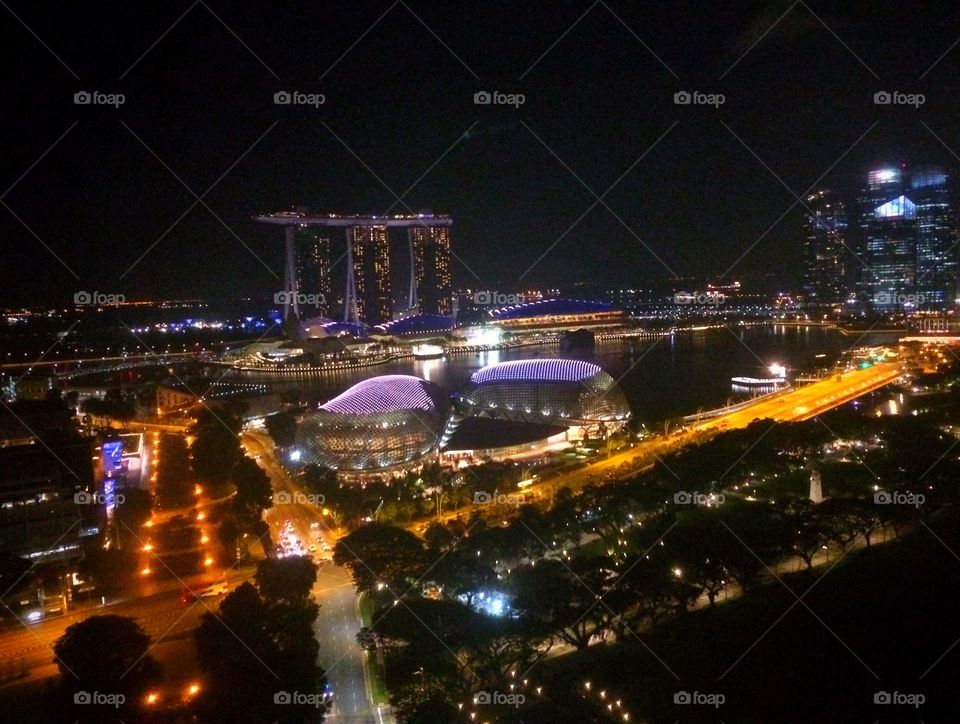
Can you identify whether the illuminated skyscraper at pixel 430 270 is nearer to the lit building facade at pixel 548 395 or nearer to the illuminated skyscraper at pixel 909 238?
the illuminated skyscraper at pixel 909 238

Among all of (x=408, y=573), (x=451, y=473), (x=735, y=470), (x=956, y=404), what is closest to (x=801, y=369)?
(x=956, y=404)

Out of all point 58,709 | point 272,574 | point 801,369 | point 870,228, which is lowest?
point 58,709

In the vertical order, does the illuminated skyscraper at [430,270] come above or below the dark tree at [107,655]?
above

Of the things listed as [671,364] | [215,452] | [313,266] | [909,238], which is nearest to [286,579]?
[215,452]

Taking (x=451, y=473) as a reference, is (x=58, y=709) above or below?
below

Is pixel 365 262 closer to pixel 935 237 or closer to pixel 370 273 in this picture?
pixel 370 273

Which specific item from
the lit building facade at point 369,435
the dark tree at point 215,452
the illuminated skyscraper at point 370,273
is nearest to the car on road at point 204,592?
the dark tree at point 215,452

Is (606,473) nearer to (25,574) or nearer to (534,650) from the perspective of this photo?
(534,650)
